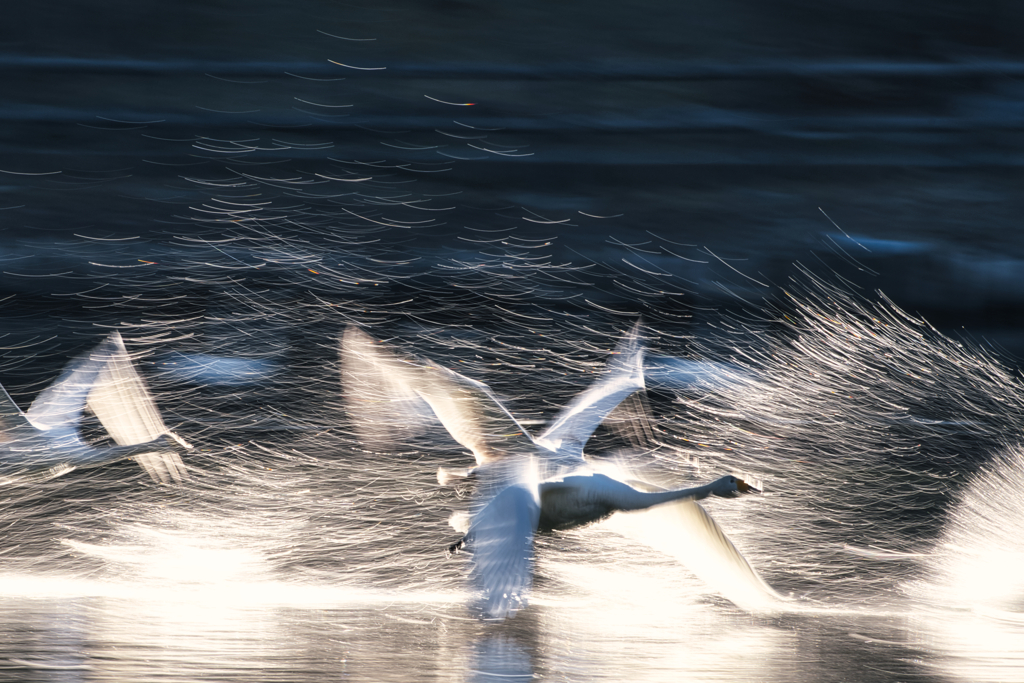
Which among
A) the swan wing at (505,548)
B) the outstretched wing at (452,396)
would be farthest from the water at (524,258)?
the swan wing at (505,548)

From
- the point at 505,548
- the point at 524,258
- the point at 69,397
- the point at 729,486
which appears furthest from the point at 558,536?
the point at 524,258

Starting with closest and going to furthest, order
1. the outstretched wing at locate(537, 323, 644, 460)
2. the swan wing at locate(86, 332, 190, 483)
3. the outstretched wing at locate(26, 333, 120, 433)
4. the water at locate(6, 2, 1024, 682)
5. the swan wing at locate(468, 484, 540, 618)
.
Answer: the swan wing at locate(468, 484, 540, 618), the outstretched wing at locate(537, 323, 644, 460), the outstretched wing at locate(26, 333, 120, 433), the swan wing at locate(86, 332, 190, 483), the water at locate(6, 2, 1024, 682)

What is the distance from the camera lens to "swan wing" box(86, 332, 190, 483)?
4012 mm

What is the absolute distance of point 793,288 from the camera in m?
5.00

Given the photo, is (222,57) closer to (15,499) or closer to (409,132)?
(409,132)

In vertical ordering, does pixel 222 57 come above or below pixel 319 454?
above

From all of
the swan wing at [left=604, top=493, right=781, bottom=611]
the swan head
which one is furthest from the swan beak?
the swan wing at [left=604, top=493, right=781, bottom=611]

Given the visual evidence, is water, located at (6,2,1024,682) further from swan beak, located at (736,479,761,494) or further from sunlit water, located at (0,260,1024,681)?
swan beak, located at (736,479,761,494)

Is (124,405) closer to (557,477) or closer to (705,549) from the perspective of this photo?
(557,477)

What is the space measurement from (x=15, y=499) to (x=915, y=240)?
4.23m

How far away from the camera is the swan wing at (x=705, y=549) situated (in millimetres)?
2643

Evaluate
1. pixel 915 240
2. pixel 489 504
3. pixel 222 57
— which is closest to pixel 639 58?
pixel 915 240

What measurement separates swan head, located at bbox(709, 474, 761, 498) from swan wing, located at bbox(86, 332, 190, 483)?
84.2 inches

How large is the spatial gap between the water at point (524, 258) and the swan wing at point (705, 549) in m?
1.12
